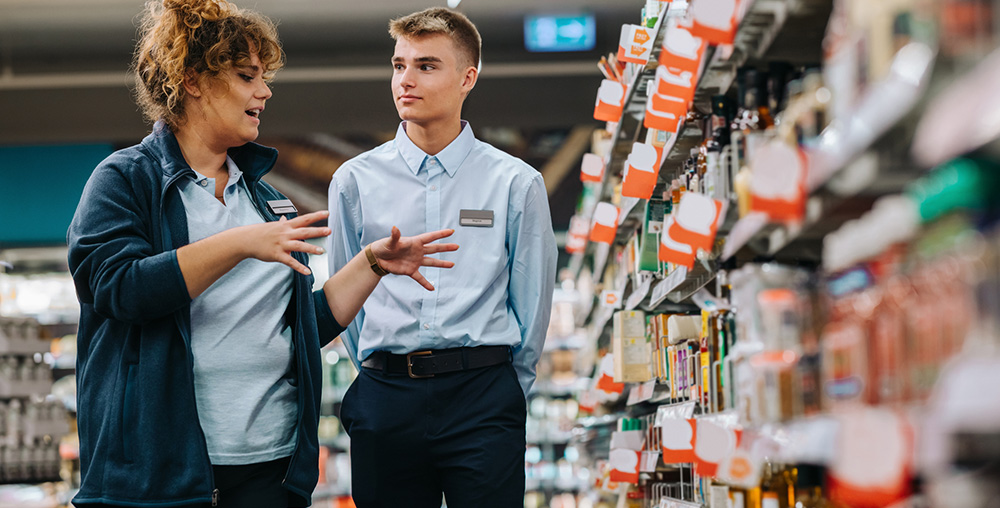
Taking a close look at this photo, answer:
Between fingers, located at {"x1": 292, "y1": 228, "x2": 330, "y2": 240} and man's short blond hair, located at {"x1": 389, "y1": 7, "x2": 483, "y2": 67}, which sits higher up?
man's short blond hair, located at {"x1": 389, "y1": 7, "x2": 483, "y2": 67}

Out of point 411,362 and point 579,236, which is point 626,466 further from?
point 579,236

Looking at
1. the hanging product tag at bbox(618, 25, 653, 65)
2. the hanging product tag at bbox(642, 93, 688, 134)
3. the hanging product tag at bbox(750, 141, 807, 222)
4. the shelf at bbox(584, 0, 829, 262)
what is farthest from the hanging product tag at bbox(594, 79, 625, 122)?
the hanging product tag at bbox(750, 141, 807, 222)

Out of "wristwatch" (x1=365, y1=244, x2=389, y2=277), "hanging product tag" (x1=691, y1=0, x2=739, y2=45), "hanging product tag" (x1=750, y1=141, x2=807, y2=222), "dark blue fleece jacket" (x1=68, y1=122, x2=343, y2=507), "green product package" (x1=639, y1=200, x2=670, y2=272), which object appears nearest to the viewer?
"hanging product tag" (x1=750, y1=141, x2=807, y2=222)

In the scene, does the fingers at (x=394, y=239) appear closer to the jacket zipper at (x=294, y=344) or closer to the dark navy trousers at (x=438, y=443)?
the jacket zipper at (x=294, y=344)

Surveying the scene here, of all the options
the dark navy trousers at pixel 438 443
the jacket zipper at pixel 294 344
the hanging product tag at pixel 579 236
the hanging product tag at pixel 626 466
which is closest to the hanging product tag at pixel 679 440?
the dark navy trousers at pixel 438 443

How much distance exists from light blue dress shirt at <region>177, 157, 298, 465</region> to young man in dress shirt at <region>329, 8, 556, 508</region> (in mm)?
456

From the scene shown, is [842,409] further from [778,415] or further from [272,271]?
[272,271]

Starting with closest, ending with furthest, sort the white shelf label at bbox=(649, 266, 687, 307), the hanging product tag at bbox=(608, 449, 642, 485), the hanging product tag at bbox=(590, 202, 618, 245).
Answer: the white shelf label at bbox=(649, 266, 687, 307), the hanging product tag at bbox=(608, 449, 642, 485), the hanging product tag at bbox=(590, 202, 618, 245)

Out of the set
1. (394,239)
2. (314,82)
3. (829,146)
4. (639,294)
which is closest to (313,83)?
(314,82)

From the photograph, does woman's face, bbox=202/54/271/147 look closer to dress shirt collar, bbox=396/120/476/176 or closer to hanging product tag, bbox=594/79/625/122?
dress shirt collar, bbox=396/120/476/176

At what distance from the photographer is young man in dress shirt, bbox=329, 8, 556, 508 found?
2.78 meters

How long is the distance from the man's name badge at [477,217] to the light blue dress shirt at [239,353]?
2.29 ft

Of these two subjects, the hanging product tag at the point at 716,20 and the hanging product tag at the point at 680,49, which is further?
the hanging product tag at the point at 680,49

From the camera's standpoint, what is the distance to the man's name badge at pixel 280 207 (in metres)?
2.60
